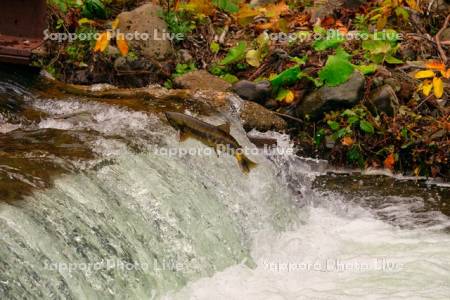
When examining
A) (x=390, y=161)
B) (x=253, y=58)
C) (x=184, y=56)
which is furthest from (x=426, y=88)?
(x=184, y=56)

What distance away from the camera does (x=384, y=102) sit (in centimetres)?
677

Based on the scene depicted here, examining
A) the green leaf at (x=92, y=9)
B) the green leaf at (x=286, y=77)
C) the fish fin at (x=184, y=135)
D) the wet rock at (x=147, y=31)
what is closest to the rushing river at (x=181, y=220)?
the fish fin at (x=184, y=135)

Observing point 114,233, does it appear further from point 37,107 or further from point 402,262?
point 37,107

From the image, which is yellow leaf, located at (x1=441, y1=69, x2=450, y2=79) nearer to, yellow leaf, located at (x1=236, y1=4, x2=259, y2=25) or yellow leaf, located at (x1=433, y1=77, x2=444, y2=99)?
yellow leaf, located at (x1=433, y1=77, x2=444, y2=99)

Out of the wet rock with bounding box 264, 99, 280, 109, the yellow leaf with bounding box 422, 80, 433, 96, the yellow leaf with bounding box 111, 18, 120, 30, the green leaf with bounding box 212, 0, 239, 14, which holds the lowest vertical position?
the wet rock with bounding box 264, 99, 280, 109

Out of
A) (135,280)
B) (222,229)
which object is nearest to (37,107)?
(222,229)

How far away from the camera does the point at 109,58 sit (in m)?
7.84

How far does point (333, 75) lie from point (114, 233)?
3.29 meters

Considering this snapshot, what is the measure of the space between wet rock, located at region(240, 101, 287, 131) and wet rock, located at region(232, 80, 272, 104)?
0.20 m

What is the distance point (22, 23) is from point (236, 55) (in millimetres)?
2154

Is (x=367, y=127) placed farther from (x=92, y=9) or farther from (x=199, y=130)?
(x=92, y=9)

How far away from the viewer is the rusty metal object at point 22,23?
22.6ft

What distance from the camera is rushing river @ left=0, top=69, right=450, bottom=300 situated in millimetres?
3904

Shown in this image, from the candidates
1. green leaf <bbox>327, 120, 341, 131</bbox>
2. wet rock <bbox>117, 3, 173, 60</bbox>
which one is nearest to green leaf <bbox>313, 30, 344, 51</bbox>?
green leaf <bbox>327, 120, 341, 131</bbox>
